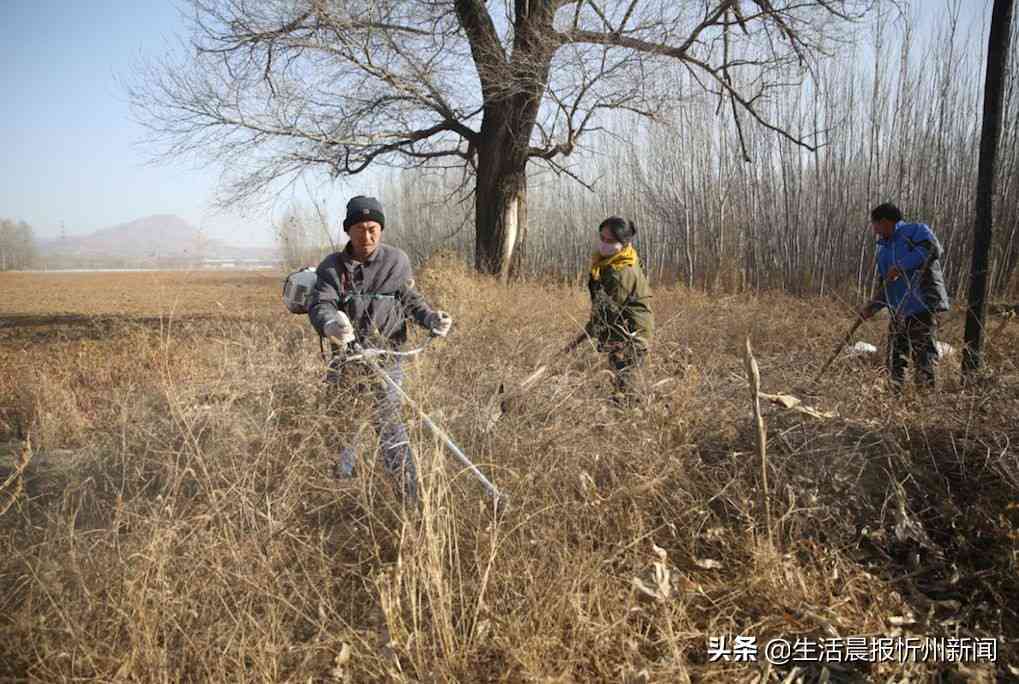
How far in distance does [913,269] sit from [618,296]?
2.16 metres

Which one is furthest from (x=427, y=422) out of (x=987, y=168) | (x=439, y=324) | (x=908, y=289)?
(x=987, y=168)

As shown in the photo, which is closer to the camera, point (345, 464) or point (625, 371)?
point (345, 464)

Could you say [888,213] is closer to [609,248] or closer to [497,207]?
[609,248]

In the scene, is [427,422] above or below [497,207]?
below

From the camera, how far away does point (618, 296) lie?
12.3 feet

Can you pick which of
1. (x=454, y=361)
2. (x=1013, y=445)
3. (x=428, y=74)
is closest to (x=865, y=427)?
(x=1013, y=445)

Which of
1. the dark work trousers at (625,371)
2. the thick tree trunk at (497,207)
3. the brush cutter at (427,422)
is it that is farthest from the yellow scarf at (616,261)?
the thick tree trunk at (497,207)

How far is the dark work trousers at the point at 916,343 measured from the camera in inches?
152

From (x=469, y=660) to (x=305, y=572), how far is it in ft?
2.05

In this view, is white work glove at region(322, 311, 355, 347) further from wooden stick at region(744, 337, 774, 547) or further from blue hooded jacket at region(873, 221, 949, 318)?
blue hooded jacket at region(873, 221, 949, 318)

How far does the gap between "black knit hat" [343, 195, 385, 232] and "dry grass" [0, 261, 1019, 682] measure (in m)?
0.74

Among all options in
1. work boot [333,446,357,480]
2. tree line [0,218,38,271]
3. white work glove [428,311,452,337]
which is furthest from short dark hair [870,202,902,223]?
tree line [0,218,38,271]

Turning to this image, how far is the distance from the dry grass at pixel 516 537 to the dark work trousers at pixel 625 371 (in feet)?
0.44

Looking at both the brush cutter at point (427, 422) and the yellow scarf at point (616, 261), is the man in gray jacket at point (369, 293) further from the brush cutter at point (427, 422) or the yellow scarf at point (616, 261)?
the yellow scarf at point (616, 261)
